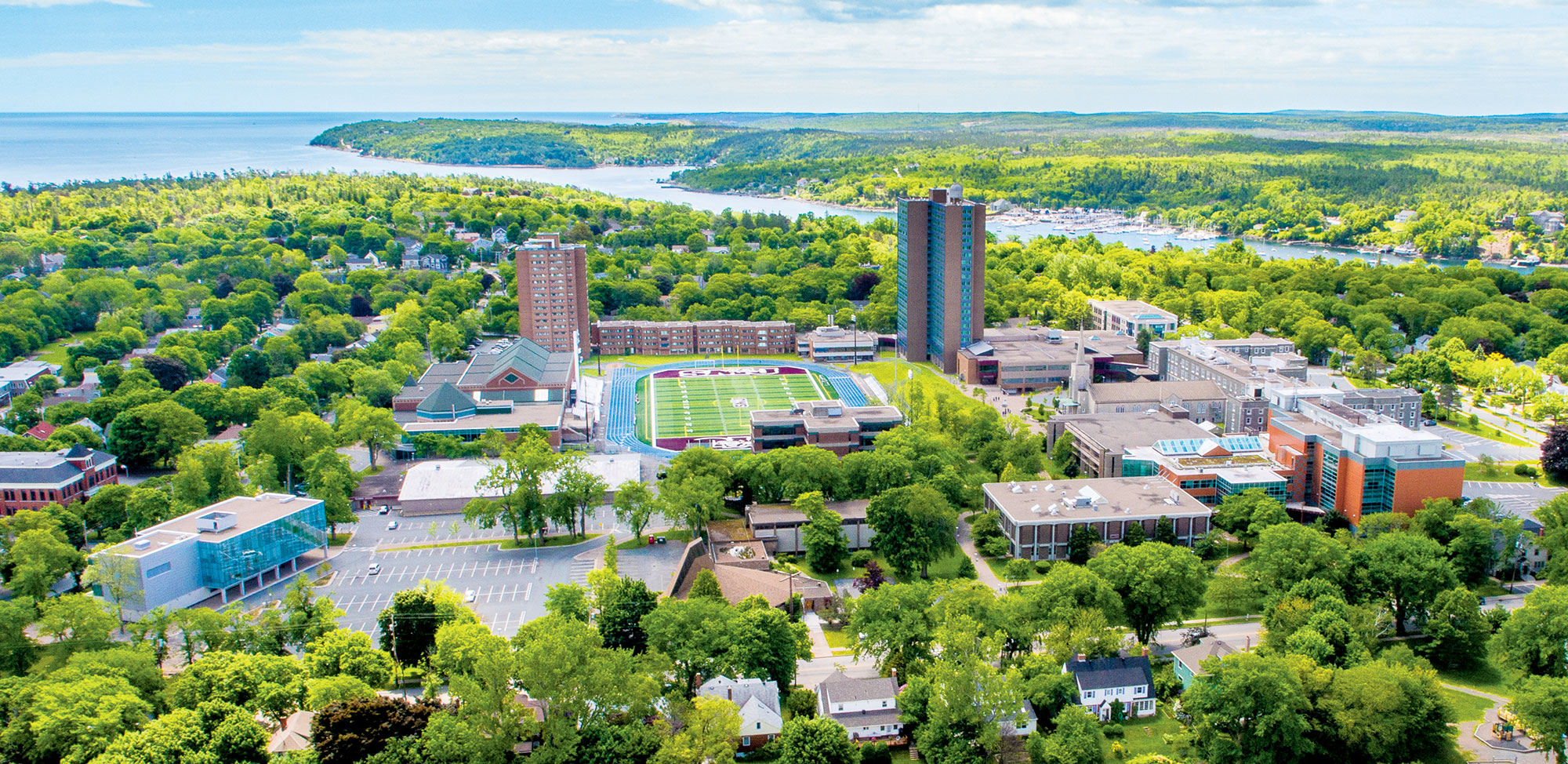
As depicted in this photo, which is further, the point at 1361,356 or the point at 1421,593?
the point at 1361,356

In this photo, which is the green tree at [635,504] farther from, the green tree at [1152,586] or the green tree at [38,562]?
the green tree at [38,562]

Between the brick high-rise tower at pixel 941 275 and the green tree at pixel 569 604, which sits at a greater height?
the brick high-rise tower at pixel 941 275

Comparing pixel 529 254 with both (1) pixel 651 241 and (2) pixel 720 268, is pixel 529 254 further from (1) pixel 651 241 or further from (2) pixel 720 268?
(1) pixel 651 241

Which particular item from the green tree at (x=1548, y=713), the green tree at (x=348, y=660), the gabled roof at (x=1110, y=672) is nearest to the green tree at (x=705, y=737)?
the green tree at (x=348, y=660)

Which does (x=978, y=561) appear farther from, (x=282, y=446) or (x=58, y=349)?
(x=58, y=349)

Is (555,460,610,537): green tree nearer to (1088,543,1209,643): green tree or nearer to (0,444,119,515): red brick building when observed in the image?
(1088,543,1209,643): green tree

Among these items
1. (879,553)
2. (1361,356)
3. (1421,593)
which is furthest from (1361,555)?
(1361,356)
